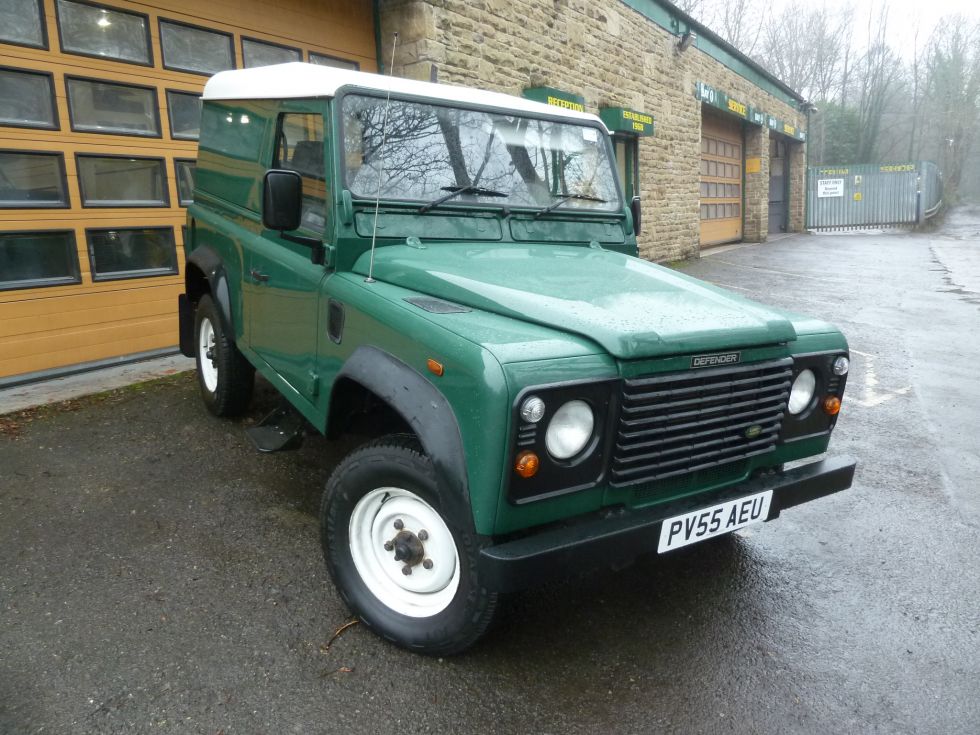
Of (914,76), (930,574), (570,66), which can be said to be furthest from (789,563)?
(914,76)

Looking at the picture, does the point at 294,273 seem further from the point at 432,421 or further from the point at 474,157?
the point at 432,421

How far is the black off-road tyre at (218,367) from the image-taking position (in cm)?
432

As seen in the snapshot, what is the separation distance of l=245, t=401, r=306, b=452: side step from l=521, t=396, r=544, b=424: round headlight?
1.72 meters

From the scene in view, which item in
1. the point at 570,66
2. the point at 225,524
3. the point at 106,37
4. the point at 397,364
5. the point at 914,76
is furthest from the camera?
the point at 914,76

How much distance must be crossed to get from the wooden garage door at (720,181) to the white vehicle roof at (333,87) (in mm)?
13492

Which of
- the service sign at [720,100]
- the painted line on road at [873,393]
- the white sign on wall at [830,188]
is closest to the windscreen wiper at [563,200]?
the painted line on road at [873,393]

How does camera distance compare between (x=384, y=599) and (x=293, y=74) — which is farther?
(x=293, y=74)

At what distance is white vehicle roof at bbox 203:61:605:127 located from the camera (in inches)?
125

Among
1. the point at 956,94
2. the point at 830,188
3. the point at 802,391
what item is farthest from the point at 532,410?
the point at 956,94

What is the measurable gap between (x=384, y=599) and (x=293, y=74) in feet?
8.26

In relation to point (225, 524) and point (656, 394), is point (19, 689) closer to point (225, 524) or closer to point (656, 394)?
point (225, 524)

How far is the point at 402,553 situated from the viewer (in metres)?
2.47

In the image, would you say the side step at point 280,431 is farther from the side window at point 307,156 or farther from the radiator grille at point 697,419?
the radiator grille at point 697,419

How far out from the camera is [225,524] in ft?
11.4
